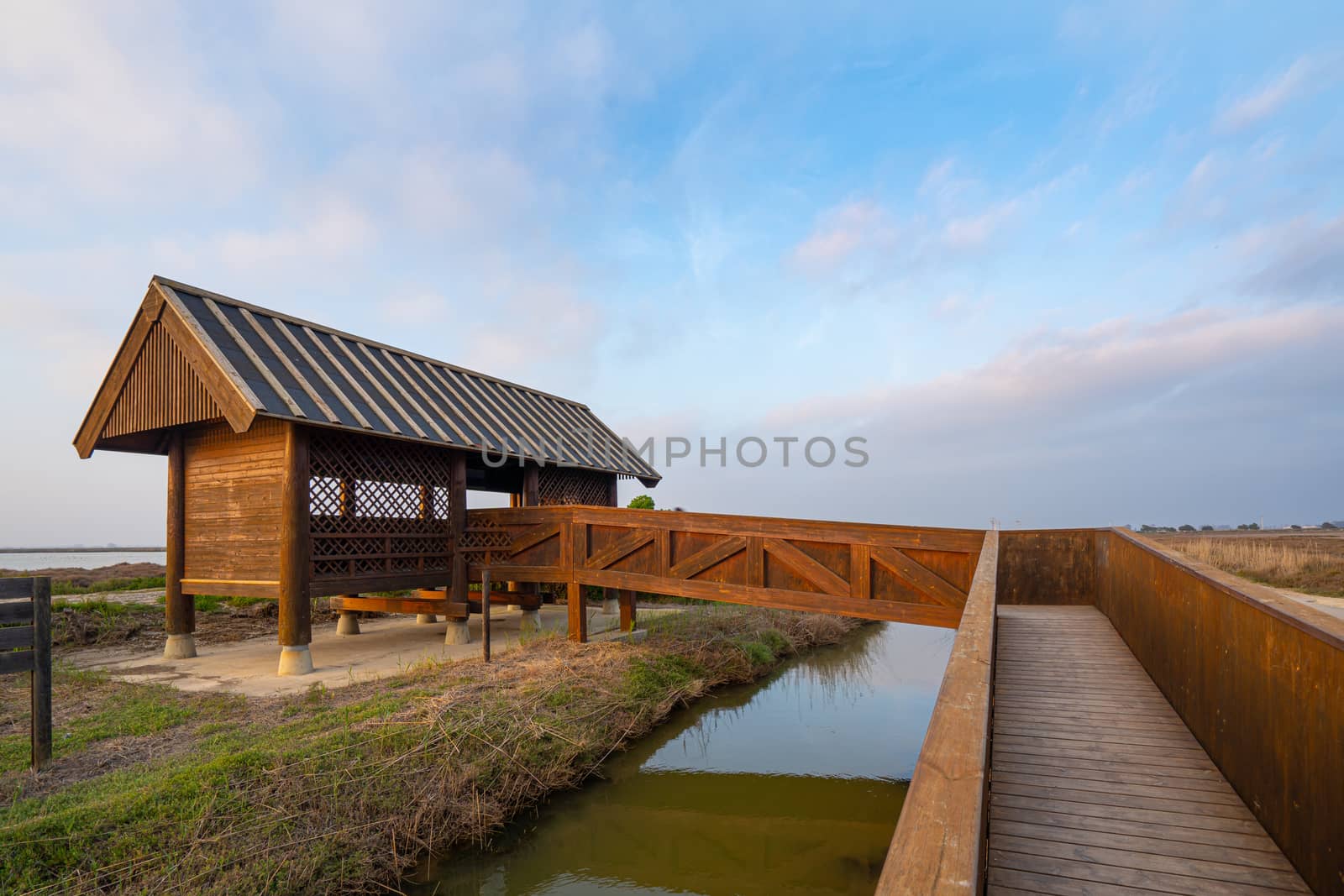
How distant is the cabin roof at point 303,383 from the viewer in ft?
32.2

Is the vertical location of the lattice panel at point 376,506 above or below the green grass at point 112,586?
above

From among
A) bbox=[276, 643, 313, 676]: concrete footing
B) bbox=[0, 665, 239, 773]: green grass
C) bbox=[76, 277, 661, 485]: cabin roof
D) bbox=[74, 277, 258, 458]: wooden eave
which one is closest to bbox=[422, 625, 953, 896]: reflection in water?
bbox=[0, 665, 239, 773]: green grass

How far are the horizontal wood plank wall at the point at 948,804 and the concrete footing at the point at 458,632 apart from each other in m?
11.4

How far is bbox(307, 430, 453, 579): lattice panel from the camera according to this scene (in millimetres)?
10750

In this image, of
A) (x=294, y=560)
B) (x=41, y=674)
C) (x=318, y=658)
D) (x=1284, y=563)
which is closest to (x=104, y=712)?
(x=41, y=674)

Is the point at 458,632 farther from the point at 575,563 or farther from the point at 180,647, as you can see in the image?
the point at 180,647

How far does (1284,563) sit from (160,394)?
27458 mm

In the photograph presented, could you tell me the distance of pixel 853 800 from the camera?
756 cm

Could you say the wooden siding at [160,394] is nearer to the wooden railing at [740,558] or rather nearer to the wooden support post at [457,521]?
the wooden support post at [457,521]

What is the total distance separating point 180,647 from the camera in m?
11.7

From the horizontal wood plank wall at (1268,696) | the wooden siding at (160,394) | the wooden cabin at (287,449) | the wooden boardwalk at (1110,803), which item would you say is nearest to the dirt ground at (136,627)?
the wooden cabin at (287,449)

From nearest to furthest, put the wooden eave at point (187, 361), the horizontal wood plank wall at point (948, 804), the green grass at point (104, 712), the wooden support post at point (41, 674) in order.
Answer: the horizontal wood plank wall at point (948, 804) → the wooden support post at point (41, 674) → the green grass at point (104, 712) → the wooden eave at point (187, 361)

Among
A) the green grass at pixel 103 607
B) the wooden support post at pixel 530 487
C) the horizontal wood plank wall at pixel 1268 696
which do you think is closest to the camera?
the horizontal wood plank wall at pixel 1268 696

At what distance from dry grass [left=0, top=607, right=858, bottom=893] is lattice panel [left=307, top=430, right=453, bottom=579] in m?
2.52
